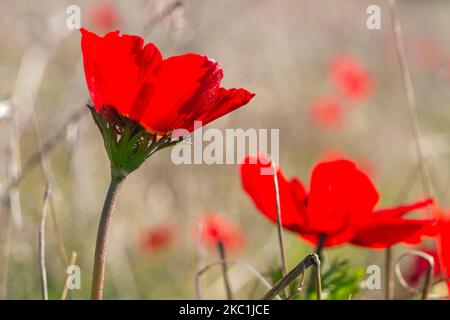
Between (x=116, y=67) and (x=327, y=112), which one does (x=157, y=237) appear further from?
(x=116, y=67)

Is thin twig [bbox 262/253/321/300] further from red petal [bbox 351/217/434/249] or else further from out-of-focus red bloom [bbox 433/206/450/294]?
out-of-focus red bloom [bbox 433/206/450/294]

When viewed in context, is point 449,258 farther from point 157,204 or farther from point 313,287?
point 157,204

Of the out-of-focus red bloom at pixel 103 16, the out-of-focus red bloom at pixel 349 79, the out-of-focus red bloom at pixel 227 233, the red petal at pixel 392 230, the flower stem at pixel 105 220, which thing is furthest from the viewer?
the out-of-focus red bloom at pixel 349 79

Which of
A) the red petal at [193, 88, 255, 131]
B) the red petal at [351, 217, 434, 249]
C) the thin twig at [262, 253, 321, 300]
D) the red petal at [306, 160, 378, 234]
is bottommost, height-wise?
the thin twig at [262, 253, 321, 300]

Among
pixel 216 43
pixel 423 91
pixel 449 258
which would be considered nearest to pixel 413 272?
pixel 449 258

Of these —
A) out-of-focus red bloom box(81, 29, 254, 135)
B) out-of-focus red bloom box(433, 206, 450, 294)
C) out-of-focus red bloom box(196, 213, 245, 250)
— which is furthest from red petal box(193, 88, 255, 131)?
out-of-focus red bloom box(196, 213, 245, 250)

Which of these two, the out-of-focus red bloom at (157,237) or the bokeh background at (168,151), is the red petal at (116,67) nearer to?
the bokeh background at (168,151)

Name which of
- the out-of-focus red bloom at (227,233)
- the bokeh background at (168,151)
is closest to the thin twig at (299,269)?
the bokeh background at (168,151)
